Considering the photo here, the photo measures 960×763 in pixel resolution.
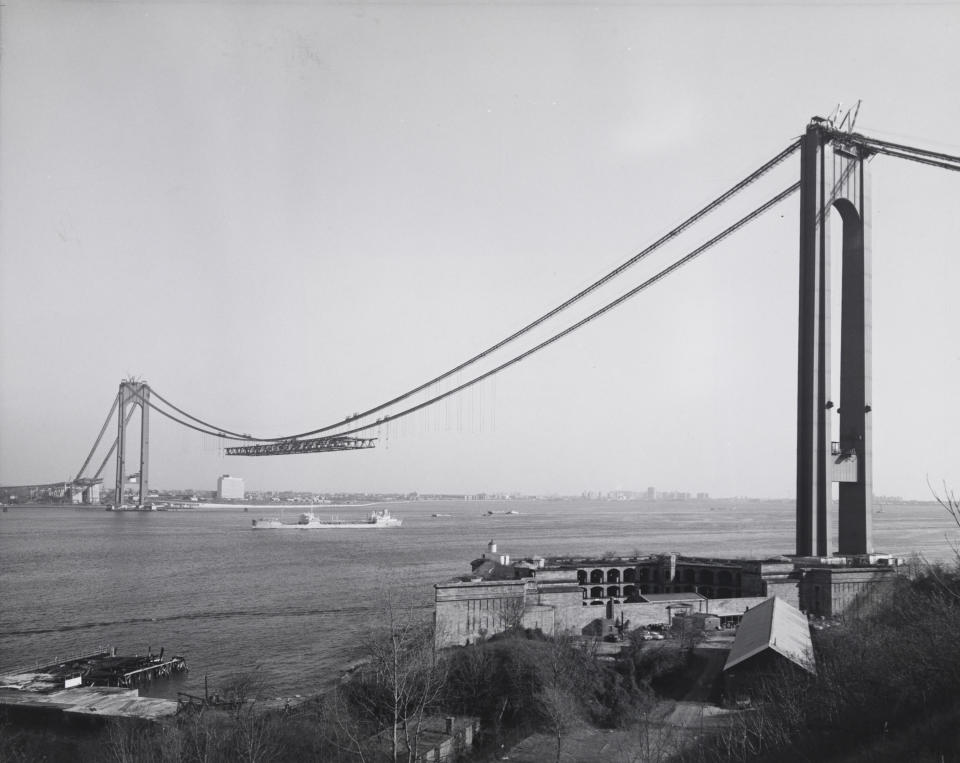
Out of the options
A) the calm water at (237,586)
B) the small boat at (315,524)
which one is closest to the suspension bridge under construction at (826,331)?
the calm water at (237,586)

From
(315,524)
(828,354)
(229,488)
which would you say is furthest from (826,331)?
(229,488)

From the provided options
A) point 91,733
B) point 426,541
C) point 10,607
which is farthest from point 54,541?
point 91,733

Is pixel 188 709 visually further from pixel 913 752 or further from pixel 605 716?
pixel 913 752

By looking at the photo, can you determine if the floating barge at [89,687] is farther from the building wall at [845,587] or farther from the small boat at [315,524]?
the small boat at [315,524]

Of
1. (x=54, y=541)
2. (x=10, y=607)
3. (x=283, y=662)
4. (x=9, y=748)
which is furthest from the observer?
(x=54, y=541)

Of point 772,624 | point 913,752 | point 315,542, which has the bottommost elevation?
point 315,542

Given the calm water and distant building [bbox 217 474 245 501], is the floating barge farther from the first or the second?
distant building [bbox 217 474 245 501]
